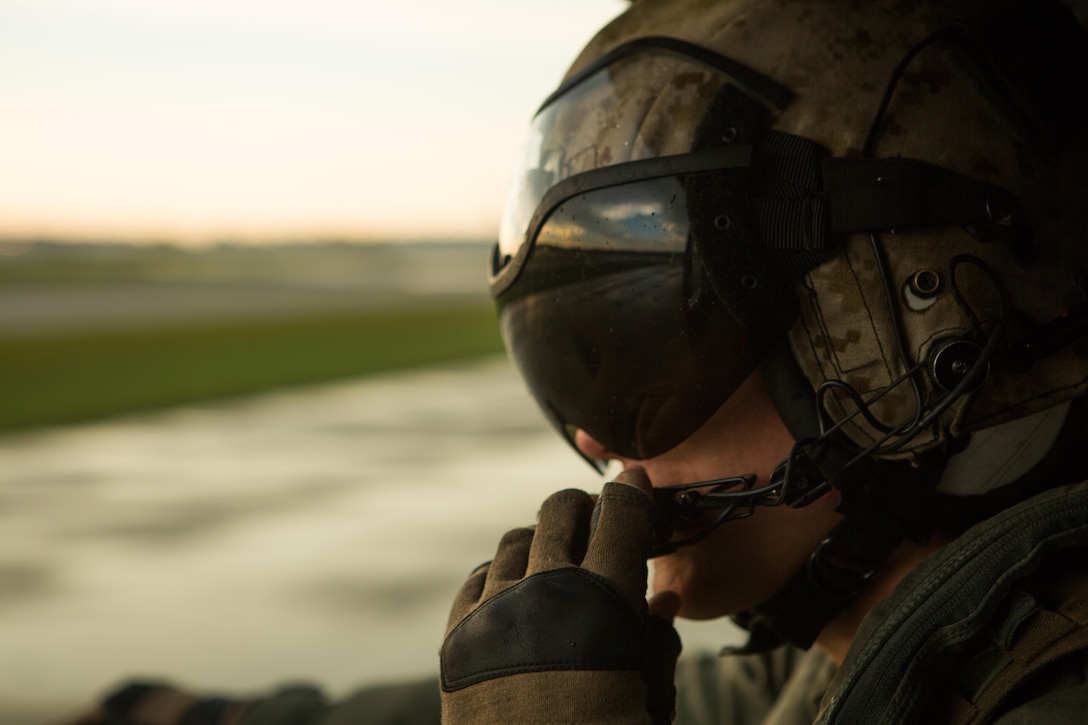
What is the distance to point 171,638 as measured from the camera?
3.14 meters

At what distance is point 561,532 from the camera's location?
1.15 metres

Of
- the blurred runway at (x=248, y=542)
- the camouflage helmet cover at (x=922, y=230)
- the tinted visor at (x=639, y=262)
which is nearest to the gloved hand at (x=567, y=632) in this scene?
the tinted visor at (x=639, y=262)

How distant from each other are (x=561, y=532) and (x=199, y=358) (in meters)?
10.6

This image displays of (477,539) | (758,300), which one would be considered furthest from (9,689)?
(758,300)

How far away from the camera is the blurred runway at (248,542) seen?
300 centimetres

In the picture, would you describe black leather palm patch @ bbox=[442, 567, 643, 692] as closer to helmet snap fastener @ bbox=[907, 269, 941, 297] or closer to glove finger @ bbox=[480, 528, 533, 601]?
glove finger @ bbox=[480, 528, 533, 601]

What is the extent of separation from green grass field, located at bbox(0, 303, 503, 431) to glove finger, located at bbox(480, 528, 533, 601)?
20.7 feet

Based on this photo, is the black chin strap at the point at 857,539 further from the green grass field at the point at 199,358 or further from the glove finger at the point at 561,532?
the green grass field at the point at 199,358

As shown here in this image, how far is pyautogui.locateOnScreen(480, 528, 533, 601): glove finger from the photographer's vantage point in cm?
113

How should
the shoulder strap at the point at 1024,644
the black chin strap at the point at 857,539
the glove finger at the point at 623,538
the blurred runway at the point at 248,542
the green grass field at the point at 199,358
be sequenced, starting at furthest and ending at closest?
the green grass field at the point at 199,358 < the blurred runway at the point at 248,542 < the black chin strap at the point at 857,539 < the glove finger at the point at 623,538 < the shoulder strap at the point at 1024,644

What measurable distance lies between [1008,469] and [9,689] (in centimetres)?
255

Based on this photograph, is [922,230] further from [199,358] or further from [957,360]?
[199,358]

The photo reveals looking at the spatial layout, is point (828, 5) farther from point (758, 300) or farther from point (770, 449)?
point (770, 449)

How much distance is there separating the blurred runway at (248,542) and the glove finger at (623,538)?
117 centimetres
